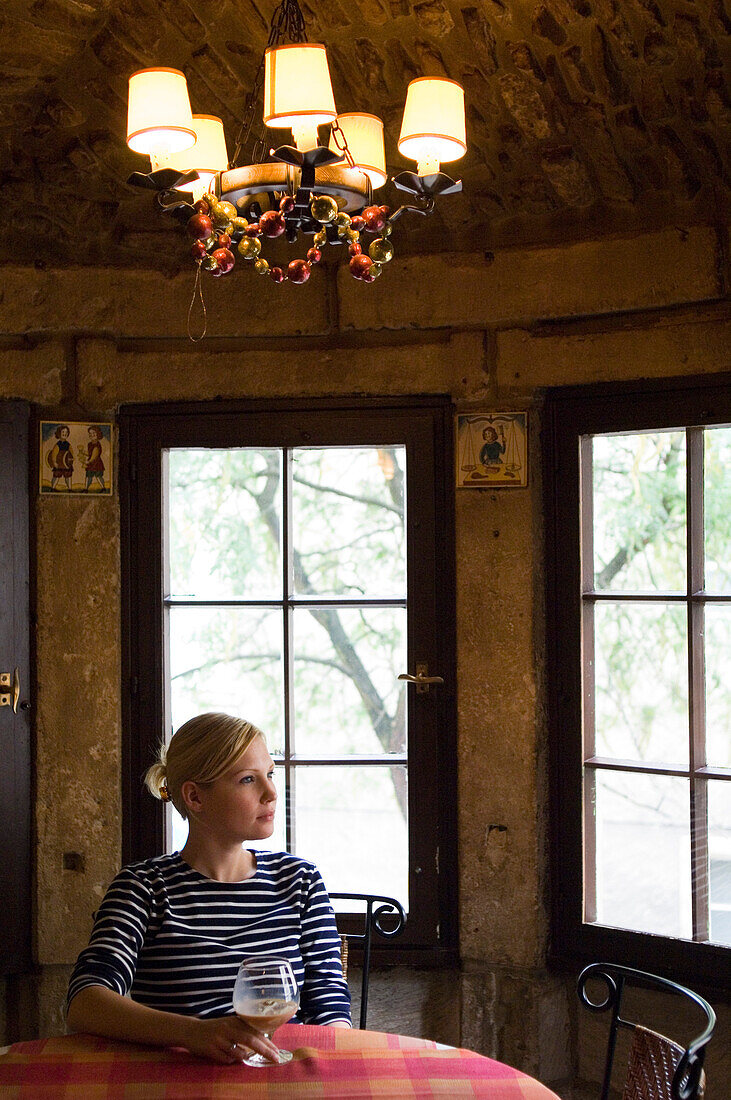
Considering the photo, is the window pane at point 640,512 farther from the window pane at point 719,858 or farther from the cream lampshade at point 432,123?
the cream lampshade at point 432,123

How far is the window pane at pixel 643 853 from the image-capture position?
2994 mm

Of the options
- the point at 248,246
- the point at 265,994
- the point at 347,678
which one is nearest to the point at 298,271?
the point at 248,246

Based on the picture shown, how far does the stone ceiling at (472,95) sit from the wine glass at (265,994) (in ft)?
7.44

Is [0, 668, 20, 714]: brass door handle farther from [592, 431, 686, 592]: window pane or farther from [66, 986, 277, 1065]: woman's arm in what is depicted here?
[592, 431, 686, 592]: window pane

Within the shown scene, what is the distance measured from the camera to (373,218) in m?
1.75

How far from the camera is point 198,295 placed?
3.23 metres

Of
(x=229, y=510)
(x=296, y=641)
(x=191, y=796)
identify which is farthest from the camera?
(x=229, y=510)

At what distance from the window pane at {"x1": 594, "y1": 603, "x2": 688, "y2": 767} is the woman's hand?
179 cm

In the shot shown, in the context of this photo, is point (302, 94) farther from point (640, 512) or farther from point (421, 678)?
point (421, 678)

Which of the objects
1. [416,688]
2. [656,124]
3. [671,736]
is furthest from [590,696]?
[656,124]

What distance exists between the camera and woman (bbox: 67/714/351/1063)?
1.82m

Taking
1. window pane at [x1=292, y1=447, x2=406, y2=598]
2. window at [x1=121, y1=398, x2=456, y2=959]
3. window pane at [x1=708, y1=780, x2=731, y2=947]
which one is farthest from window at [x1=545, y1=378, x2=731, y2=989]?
window pane at [x1=292, y1=447, x2=406, y2=598]

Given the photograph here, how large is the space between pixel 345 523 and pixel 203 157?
2844 mm

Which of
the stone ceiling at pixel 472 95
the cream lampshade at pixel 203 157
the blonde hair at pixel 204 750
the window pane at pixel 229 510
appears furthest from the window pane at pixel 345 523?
the cream lampshade at pixel 203 157
